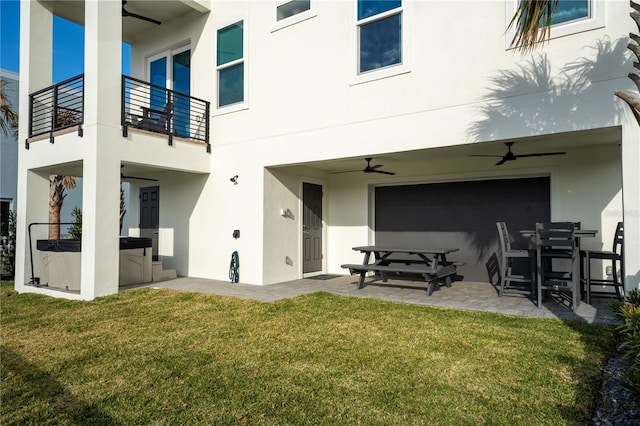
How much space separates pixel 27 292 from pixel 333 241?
7.03 meters

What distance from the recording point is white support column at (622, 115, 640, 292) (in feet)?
17.7

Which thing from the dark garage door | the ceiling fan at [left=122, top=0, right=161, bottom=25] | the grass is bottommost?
the grass

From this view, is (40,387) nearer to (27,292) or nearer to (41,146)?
(27,292)

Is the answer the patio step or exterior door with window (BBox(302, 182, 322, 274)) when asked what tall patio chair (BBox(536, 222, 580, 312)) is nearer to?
exterior door with window (BBox(302, 182, 322, 274))

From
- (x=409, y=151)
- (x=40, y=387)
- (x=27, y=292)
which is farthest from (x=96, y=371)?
(x=27, y=292)

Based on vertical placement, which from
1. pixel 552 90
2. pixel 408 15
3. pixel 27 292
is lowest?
pixel 27 292

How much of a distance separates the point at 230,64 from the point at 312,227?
4.42 meters

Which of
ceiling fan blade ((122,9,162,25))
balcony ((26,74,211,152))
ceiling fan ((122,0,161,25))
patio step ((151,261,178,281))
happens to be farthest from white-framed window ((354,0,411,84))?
patio step ((151,261,178,281))

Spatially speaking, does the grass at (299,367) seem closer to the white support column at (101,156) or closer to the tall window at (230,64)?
the white support column at (101,156)

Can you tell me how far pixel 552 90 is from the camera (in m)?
6.05

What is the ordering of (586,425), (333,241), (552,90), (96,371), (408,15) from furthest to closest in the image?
(333,241)
(408,15)
(552,90)
(96,371)
(586,425)

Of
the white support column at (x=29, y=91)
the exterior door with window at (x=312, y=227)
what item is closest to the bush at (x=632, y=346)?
the exterior door with window at (x=312, y=227)

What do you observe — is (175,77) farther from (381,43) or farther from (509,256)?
(509,256)

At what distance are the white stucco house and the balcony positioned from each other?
0.19ft
